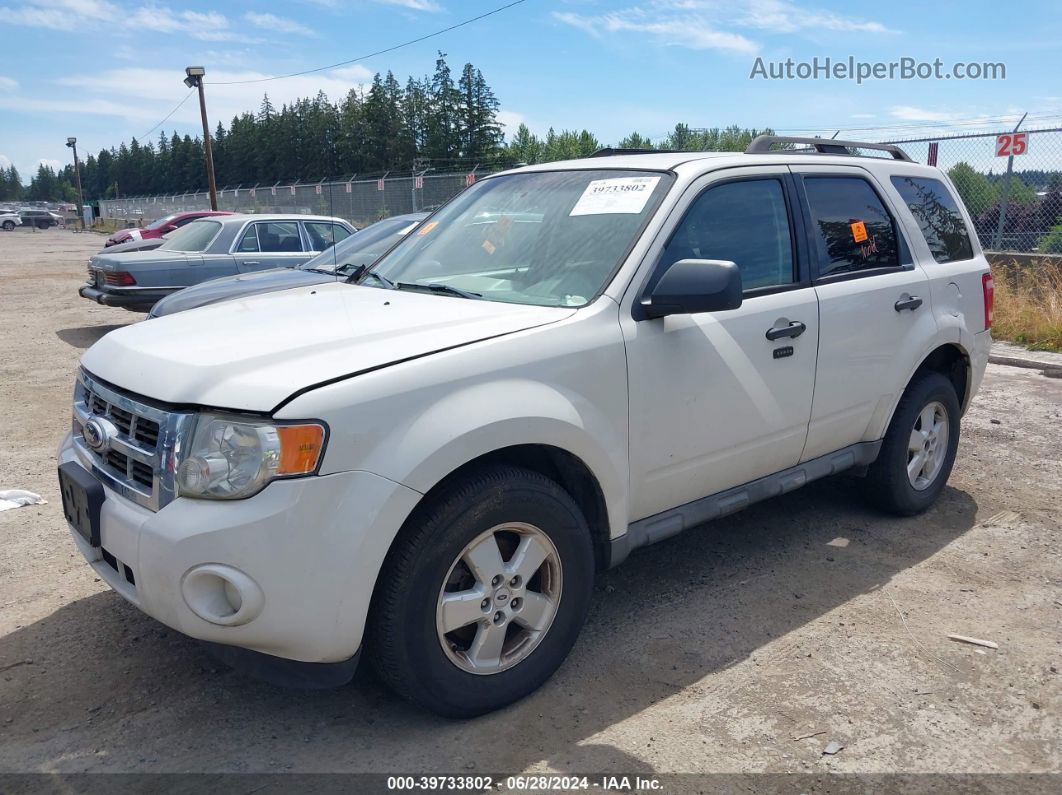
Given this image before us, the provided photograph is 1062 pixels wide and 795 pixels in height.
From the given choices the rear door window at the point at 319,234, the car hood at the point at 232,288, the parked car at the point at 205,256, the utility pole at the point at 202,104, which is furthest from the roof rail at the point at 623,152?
the utility pole at the point at 202,104

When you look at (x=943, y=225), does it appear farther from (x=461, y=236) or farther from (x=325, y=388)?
(x=325, y=388)

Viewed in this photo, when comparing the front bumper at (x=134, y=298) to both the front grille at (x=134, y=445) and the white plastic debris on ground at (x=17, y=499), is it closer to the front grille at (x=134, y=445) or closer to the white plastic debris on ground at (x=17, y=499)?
the white plastic debris on ground at (x=17, y=499)

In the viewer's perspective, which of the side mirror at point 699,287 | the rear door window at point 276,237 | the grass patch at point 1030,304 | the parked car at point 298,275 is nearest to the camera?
the side mirror at point 699,287

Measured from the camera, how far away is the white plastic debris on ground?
4965 mm

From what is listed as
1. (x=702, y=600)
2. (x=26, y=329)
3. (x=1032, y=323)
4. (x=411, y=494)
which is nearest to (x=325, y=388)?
(x=411, y=494)

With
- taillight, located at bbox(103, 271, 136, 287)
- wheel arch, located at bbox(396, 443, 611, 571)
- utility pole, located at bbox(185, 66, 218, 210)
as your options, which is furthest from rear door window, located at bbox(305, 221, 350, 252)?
utility pole, located at bbox(185, 66, 218, 210)

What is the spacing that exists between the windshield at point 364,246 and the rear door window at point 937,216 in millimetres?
4843

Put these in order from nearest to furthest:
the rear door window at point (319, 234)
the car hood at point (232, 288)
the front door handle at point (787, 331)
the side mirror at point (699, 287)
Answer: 1. the side mirror at point (699, 287)
2. the front door handle at point (787, 331)
3. the car hood at point (232, 288)
4. the rear door window at point (319, 234)

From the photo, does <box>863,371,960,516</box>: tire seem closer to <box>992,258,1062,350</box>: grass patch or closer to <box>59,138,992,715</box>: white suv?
<box>59,138,992,715</box>: white suv

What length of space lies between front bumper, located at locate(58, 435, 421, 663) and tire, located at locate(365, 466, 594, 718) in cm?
11

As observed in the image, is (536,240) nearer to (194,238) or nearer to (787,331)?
(787,331)

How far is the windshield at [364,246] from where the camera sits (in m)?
8.52

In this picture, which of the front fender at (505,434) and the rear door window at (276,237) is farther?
the rear door window at (276,237)

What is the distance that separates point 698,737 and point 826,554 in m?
1.81
